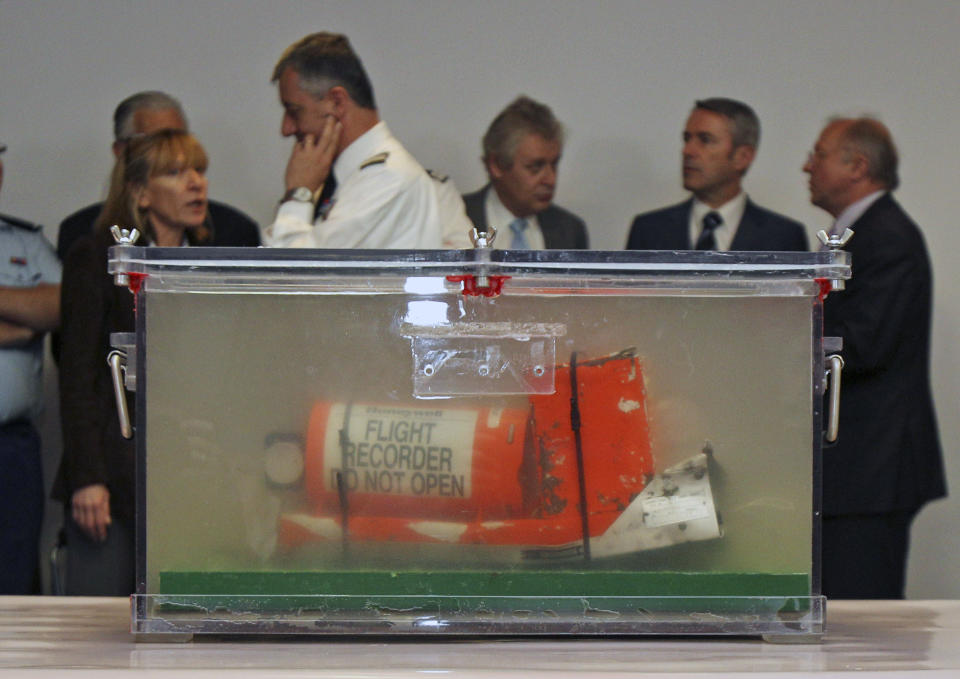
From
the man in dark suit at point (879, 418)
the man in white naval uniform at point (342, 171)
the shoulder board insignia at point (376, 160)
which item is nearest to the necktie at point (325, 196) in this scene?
the man in white naval uniform at point (342, 171)

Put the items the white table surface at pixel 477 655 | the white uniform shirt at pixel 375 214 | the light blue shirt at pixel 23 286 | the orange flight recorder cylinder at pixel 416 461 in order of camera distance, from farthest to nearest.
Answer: the light blue shirt at pixel 23 286, the white uniform shirt at pixel 375 214, the orange flight recorder cylinder at pixel 416 461, the white table surface at pixel 477 655

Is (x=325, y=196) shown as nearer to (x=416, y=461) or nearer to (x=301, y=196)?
(x=301, y=196)

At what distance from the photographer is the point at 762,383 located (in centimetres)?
104

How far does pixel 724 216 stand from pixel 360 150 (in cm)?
99

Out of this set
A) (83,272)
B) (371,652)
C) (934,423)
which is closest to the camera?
(371,652)

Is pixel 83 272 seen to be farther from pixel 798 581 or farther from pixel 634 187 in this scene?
pixel 798 581

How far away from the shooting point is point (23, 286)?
2.65m

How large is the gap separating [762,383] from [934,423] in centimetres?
182

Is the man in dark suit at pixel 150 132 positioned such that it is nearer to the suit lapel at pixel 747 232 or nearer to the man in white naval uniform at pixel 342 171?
the man in white naval uniform at pixel 342 171

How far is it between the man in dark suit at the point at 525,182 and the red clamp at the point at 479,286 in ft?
6.59

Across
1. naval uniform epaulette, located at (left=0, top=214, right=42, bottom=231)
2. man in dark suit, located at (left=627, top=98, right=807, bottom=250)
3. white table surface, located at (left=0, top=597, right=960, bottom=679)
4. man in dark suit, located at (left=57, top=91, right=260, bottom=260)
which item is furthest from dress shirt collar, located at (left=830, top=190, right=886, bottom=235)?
naval uniform epaulette, located at (left=0, top=214, right=42, bottom=231)

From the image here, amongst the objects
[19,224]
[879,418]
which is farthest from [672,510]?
[19,224]

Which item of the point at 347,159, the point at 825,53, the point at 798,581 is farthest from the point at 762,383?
the point at 825,53

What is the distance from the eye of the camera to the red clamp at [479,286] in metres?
1.01
